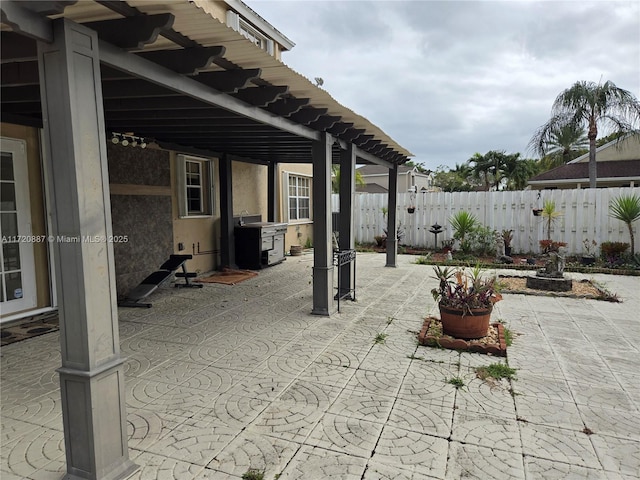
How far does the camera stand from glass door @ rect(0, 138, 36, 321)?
A: 4.78 m

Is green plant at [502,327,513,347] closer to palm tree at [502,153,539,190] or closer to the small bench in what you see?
the small bench

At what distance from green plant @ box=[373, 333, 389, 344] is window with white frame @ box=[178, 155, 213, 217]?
4917mm

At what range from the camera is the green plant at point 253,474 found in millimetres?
2141

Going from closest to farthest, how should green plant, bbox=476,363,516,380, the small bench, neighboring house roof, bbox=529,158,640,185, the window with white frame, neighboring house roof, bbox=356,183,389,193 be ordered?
green plant, bbox=476,363,516,380 → the small bench → the window with white frame → neighboring house roof, bbox=529,158,640,185 → neighboring house roof, bbox=356,183,389,193

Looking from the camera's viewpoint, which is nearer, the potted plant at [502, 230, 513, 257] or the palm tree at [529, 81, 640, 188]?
the potted plant at [502, 230, 513, 257]

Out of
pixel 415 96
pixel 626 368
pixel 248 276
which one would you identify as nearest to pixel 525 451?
pixel 626 368

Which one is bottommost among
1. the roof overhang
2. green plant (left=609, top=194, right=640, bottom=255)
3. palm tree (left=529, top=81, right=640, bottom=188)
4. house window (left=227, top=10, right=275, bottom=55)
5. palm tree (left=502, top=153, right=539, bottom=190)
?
green plant (left=609, top=194, right=640, bottom=255)

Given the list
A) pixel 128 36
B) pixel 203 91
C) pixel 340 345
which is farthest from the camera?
pixel 340 345

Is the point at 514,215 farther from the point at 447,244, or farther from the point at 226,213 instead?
the point at 226,213

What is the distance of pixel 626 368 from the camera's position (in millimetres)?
3619

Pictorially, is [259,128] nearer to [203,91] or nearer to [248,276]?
[203,91]

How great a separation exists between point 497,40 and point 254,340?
570 centimetres

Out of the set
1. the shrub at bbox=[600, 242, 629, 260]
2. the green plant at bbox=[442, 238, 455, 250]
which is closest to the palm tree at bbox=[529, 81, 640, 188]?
the shrub at bbox=[600, 242, 629, 260]

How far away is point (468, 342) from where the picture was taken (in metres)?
4.17
